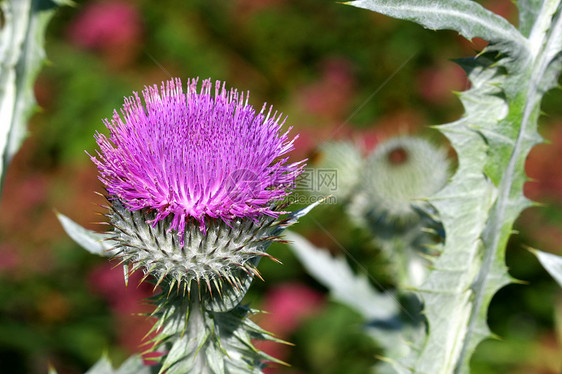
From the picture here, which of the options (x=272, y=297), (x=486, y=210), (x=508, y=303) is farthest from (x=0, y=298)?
(x=508, y=303)

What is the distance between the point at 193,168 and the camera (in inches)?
63.9

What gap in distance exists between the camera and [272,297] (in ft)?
16.4

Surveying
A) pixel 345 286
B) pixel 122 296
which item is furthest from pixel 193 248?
pixel 122 296

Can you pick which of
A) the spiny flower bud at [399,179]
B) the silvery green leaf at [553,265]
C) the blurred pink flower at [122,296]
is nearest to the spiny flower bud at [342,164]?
the spiny flower bud at [399,179]

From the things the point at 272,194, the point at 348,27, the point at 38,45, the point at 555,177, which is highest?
the point at 348,27

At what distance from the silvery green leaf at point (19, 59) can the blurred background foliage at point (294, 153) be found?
139 centimetres

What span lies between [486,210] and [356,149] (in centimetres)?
238

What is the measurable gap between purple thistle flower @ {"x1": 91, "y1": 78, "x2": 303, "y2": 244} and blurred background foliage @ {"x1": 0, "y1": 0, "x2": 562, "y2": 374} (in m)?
1.75

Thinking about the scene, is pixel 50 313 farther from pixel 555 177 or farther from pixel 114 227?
pixel 555 177

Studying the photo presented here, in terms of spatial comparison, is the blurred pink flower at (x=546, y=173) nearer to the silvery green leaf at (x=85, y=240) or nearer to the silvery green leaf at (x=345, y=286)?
the silvery green leaf at (x=345, y=286)

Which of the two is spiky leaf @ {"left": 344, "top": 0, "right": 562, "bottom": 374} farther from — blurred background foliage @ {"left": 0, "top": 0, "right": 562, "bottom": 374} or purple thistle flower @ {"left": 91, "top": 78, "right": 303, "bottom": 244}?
blurred background foliage @ {"left": 0, "top": 0, "right": 562, "bottom": 374}

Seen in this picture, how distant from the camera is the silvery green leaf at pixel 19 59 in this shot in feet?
7.70

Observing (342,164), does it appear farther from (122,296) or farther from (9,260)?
(9,260)

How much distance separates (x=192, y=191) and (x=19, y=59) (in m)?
1.34
